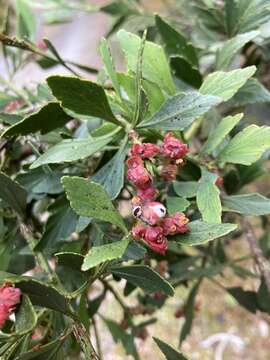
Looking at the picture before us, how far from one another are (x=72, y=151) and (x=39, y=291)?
0.35 ft

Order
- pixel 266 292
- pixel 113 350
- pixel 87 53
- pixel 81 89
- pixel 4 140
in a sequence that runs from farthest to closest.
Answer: pixel 87 53 < pixel 113 350 < pixel 266 292 < pixel 4 140 < pixel 81 89

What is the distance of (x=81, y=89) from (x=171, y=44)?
7.4 inches

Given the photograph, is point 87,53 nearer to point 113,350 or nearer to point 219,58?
point 113,350

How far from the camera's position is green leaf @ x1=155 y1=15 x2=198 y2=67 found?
0.51 meters

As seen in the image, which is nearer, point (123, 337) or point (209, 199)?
point (209, 199)

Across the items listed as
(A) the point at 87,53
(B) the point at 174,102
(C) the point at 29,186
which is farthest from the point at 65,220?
(A) the point at 87,53

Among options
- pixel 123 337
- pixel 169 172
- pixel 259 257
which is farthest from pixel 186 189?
pixel 123 337

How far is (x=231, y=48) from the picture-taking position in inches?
19.5

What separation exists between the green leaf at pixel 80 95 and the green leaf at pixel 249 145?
105mm

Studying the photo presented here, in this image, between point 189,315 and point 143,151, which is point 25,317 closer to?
point 143,151

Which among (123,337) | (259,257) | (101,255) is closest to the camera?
(101,255)

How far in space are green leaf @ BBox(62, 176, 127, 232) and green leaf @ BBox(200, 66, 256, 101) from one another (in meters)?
0.11

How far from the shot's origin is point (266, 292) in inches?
22.5

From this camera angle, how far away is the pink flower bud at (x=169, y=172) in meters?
0.41
